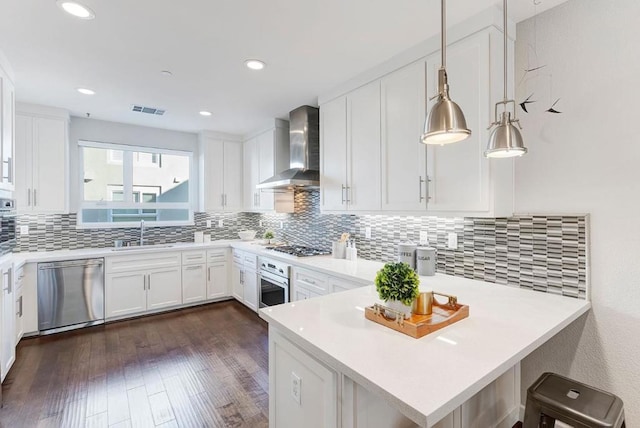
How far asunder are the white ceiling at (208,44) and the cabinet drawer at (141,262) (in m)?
1.86

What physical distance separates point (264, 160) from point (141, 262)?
6.83 ft

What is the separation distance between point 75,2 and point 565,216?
10.1ft

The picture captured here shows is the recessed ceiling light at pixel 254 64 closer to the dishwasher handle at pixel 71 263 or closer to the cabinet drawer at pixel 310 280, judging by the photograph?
the cabinet drawer at pixel 310 280

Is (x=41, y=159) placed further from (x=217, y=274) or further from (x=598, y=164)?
(x=598, y=164)

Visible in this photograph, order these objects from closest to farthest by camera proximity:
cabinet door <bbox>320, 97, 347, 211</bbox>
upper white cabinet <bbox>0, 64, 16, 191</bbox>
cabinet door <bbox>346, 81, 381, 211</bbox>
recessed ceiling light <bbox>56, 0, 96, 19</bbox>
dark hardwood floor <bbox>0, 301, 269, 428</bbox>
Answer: recessed ceiling light <bbox>56, 0, 96, 19</bbox>
dark hardwood floor <bbox>0, 301, 269, 428</bbox>
upper white cabinet <bbox>0, 64, 16, 191</bbox>
cabinet door <bbox>346, 81, 381, 211</bbox>
cabinet door <bbox>320, 97, 347, 211</bbox>

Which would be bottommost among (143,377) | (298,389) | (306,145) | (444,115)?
(143,377)

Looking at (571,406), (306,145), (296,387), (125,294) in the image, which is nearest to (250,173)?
(306,145)

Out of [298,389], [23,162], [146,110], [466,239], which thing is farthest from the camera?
[146,110]

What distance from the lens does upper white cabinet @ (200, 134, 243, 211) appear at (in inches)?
187

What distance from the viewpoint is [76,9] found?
6.00 ft

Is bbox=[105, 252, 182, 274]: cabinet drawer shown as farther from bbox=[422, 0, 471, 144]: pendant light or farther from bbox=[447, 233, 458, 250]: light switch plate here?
bbox=[422, 0, 471, 144]: pendant light

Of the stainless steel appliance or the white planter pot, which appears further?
the stainless steel appliance

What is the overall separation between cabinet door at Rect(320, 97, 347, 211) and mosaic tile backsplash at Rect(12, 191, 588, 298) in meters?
0.41

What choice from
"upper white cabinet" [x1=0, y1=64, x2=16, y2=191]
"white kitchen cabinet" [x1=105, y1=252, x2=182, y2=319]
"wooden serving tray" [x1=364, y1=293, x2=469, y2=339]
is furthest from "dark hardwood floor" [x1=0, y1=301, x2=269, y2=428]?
"upper white cabinet" [x1=0, y1=64, x2=16, y2=191]
